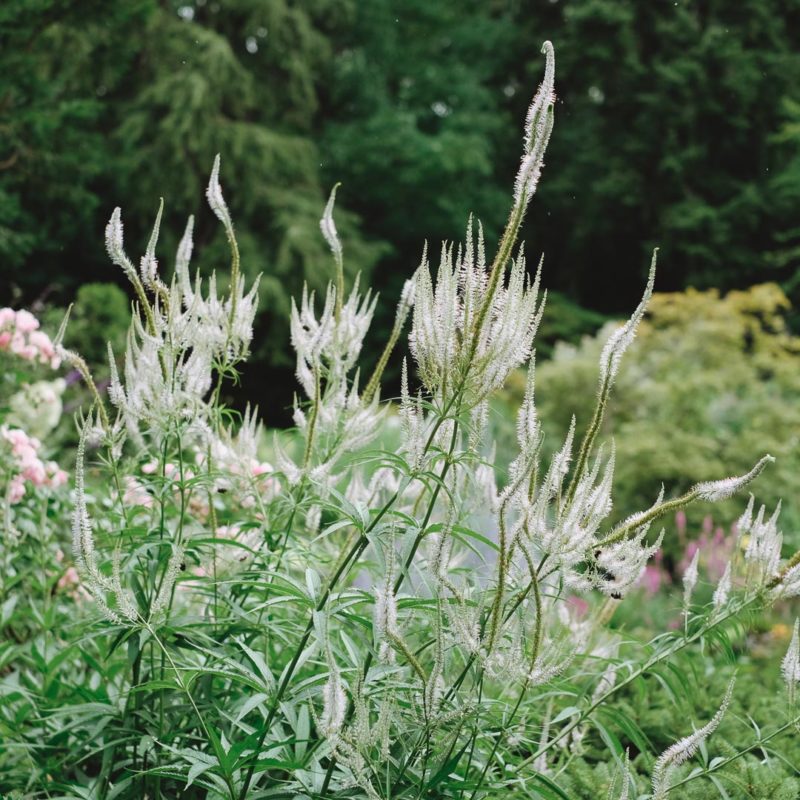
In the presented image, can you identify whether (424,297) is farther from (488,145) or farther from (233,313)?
(488,145)

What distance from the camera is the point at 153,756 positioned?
2201 millimetres

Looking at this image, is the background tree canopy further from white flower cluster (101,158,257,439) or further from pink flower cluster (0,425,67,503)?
white flower cluster (101,158,257,439)

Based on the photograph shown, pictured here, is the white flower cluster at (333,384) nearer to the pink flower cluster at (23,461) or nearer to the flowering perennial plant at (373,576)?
the flowering perennial plant at (373,576)

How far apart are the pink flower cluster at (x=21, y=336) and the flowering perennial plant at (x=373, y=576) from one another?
6.10 feet

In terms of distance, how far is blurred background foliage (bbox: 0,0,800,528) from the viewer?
1838 cm

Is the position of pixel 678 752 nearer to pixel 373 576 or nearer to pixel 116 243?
pixel 373 576

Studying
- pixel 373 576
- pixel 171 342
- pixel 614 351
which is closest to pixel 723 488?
pixel 614 351

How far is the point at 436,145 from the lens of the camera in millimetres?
19281

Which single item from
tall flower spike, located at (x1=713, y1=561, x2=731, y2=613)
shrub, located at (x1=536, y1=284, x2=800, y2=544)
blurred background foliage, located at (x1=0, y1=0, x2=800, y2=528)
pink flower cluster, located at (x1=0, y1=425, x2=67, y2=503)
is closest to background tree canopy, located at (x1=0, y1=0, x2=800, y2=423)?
blurred background foliage, located at (x1=0, y1=0, x2=800, y2=528)

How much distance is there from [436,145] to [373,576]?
17744mm

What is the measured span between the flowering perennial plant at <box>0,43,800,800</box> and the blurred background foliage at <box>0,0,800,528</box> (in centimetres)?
1210

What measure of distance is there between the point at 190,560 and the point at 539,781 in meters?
1.02

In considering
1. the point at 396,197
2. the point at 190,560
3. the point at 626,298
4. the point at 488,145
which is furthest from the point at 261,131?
the point at 190,560

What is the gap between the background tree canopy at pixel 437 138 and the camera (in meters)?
18.6
